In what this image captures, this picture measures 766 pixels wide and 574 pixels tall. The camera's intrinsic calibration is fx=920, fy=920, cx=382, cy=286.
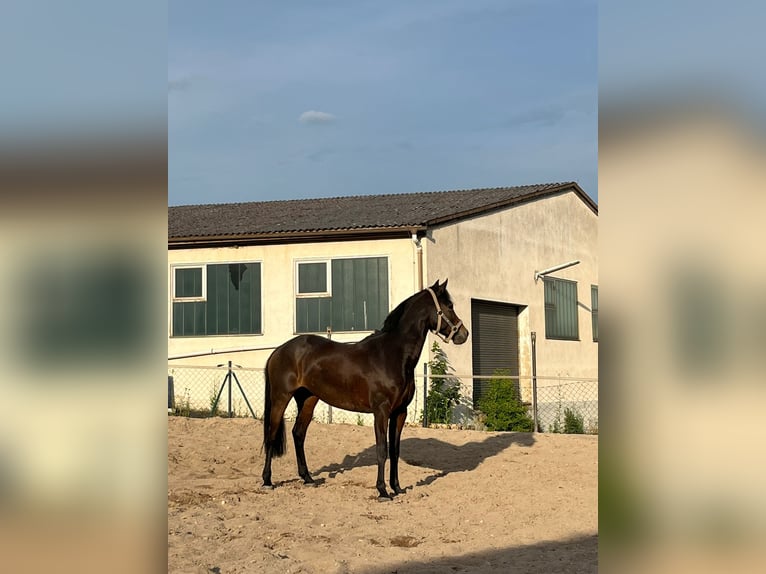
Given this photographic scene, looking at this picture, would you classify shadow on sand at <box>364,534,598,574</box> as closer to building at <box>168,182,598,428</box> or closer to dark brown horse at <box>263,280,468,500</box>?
dark brown horse at <box>263,280,468,500</box>

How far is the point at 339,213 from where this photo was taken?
20531mm

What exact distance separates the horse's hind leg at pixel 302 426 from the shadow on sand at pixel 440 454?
0.70 metres

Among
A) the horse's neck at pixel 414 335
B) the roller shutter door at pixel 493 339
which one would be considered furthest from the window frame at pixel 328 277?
the horse's neck at pixel 414 335

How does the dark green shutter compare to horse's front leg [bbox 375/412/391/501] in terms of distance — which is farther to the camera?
the dark green shutter

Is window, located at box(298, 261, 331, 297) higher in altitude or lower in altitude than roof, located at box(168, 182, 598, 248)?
lower

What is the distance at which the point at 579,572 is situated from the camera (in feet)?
20.2

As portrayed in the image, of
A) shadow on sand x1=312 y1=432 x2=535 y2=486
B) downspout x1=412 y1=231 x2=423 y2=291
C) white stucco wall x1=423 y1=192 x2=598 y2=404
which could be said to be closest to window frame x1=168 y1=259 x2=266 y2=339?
downspout x1=412 y1=231 x2=423 y2=291

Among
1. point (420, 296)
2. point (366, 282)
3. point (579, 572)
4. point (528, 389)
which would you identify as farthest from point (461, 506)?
point (528, 389)

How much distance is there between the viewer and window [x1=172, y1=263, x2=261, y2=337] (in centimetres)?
1864

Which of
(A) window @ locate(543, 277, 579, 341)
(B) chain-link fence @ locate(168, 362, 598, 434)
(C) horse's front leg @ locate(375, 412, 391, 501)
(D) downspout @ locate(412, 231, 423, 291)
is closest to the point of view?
(C) horse's front leg @ locate(375, 412, 391, 501)
